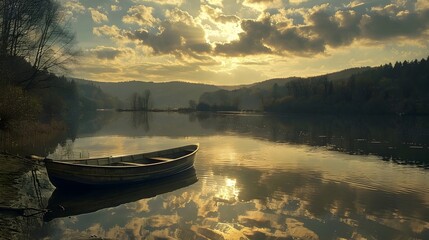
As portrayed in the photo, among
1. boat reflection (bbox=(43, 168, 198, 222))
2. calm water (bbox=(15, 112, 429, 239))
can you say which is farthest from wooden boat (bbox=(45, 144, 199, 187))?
calm water (bbox=(15, 112, 429, 239))

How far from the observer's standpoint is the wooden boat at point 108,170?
795 inches

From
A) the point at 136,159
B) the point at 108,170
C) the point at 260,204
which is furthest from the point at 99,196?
the point at 260,204

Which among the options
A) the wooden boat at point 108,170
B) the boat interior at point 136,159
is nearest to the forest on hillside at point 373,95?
the boat interior at point 136,159

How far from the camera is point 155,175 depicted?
24.5 metres

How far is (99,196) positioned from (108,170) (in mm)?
1583

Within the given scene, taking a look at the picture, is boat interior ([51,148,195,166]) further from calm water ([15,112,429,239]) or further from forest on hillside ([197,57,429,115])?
forest on hillside ([197,57,429,115])

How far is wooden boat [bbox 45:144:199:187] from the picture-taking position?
20.2 metres

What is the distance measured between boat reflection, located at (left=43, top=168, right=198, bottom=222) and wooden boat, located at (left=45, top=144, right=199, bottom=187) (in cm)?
47

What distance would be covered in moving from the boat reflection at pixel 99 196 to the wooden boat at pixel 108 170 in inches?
18.5

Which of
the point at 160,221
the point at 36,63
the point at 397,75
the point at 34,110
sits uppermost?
the point at 397,75

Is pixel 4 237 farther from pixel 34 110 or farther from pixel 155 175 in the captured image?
pixel 34 110

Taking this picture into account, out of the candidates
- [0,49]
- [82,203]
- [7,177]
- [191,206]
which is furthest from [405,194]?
[0,49]

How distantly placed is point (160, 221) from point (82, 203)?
521 cm

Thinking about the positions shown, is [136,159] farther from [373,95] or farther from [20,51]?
[373,95]
